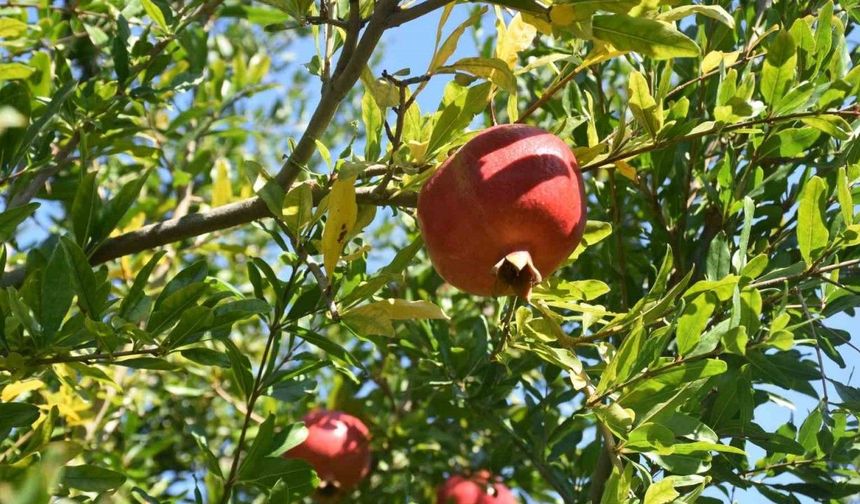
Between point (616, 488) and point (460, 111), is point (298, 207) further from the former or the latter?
point (616, 488)

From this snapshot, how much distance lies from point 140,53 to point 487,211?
3.08ft

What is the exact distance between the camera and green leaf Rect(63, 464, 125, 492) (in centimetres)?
122

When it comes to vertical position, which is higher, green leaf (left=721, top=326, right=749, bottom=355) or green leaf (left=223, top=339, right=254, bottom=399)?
green leaf (left=721, top=326, right=749, bottom=355)

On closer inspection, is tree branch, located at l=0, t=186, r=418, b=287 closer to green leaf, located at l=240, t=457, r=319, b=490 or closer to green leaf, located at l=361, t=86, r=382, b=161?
green leaf, located at l=361, t=86, r=382, b=161

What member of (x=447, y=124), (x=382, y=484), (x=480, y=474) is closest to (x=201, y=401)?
(x=382, y=484)

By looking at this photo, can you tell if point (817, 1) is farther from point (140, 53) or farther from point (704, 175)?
point (140, 53)

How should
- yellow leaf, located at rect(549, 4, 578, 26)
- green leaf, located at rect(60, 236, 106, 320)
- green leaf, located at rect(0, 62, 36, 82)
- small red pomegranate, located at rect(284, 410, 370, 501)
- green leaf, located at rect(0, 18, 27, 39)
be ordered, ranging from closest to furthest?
yellow leaf, located at rect(549, 4, 578, 26) < green leaf, located at rect(60, 236, 106, 320) < green leaf, located at rect(0, 62, 36, 82) < green leaf, located at rect(0, 18, 27, 39) < small red pomegranate, located at rect(284, 410, 370, 501)

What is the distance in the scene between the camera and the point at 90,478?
123 centimetres

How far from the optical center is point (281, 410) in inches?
106

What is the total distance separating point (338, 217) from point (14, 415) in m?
0.46

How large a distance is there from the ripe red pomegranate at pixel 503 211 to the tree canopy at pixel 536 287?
4.1 inches

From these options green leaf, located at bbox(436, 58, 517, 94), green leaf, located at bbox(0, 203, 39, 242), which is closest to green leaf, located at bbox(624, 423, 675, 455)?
green leaf, located at bbox(436, 58, 517, 94)

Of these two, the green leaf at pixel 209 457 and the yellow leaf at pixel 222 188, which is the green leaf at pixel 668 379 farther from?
the yellow leaf at pixel 222 188

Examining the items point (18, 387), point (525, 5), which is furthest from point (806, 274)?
point (18, 387)
